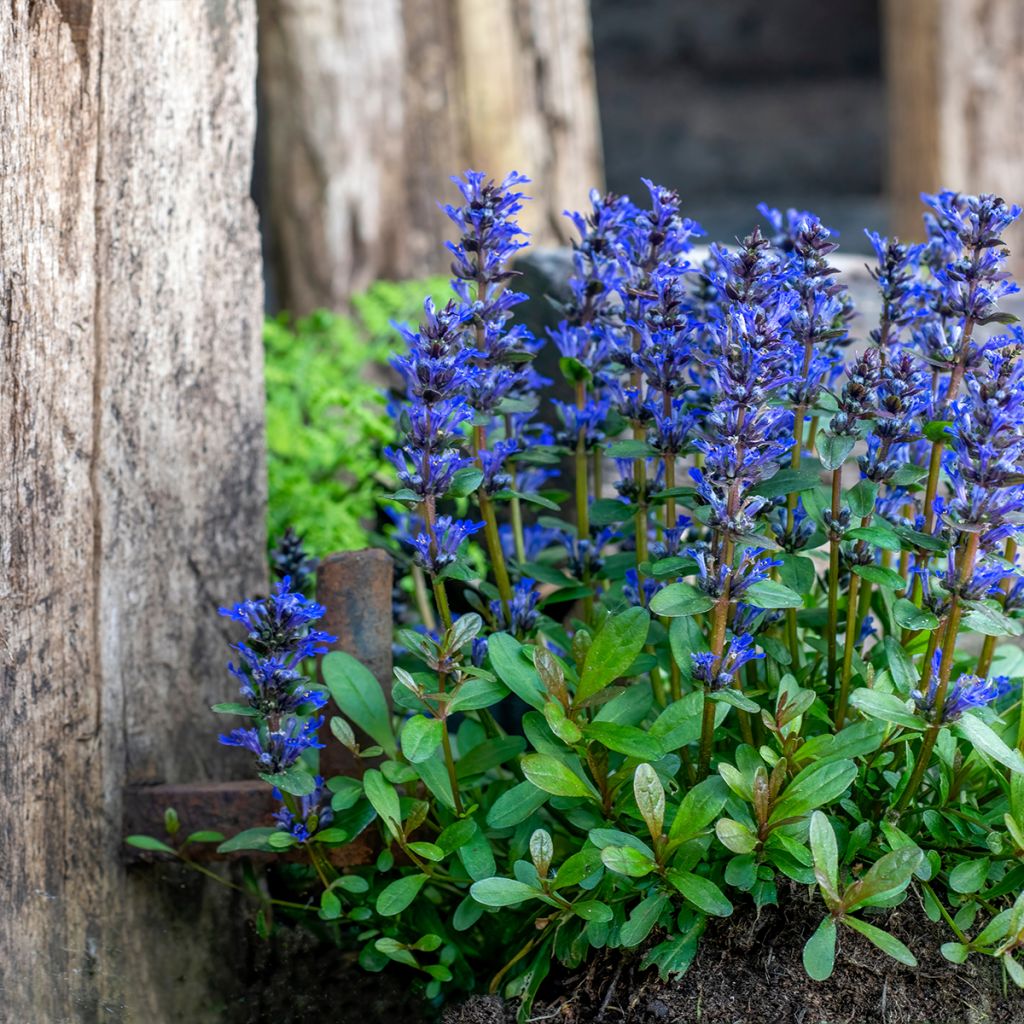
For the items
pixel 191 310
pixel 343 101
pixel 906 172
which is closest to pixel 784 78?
pixel 906 172

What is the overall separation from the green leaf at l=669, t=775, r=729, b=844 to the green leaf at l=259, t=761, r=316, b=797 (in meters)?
0.49

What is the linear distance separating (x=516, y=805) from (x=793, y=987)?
431mm

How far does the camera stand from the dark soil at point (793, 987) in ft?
5.65

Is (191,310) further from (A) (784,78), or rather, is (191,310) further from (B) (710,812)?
(A) (784,78)

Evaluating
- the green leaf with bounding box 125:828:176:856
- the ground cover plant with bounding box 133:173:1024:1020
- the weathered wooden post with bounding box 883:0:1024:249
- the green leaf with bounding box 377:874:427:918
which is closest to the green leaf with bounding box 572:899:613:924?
the ground cover plant with bounding box 133:173:1024:1020

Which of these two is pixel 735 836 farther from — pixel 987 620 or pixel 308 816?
pixel 308 816

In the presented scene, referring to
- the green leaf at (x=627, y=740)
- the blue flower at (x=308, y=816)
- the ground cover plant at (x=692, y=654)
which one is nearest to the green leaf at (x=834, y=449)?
the ground cover plant at (x=692, y=654)

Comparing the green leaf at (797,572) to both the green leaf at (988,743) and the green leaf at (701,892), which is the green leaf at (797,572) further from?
the green leaf at (701,892)

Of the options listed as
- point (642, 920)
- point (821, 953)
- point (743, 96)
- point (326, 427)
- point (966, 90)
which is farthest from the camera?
point (743, 96)

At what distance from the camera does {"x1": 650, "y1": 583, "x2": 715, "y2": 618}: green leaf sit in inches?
62.5

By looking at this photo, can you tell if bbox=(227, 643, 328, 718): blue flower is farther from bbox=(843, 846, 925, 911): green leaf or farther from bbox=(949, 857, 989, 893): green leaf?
bbox=(949, 857, 989, 893): green leaf

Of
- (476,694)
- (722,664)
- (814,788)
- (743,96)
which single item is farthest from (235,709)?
(743,96)

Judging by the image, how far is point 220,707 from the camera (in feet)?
5.68

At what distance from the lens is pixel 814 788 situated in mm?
1616
